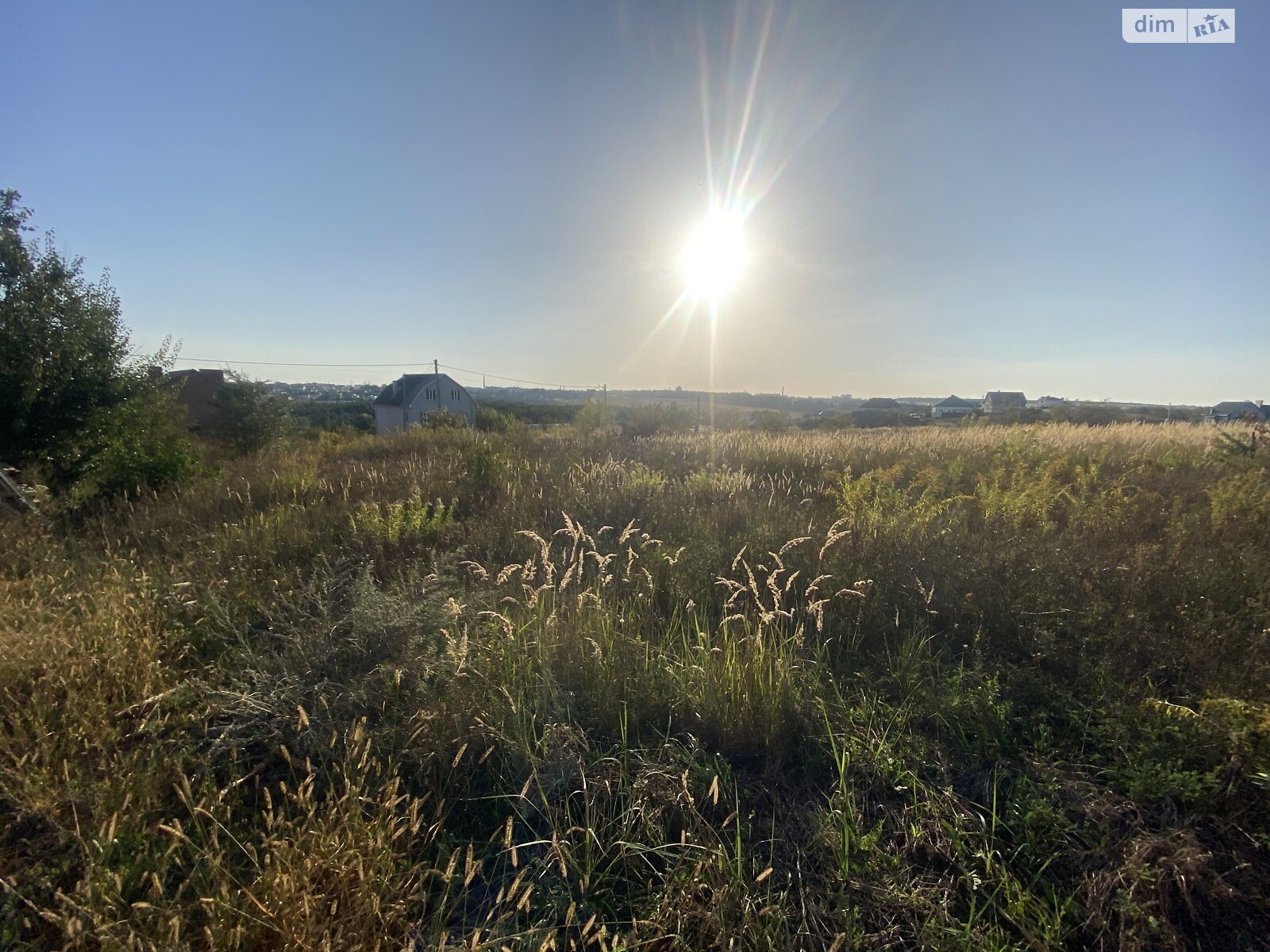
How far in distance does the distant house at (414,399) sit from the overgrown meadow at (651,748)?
44.3 meters

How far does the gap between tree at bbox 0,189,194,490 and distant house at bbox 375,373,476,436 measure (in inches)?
1417

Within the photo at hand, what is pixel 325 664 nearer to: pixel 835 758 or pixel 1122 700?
pixel 835 758

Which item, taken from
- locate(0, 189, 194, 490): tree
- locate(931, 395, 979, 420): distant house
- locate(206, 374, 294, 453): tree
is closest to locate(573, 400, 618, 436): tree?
locate(0, 189, 194, 490): tree

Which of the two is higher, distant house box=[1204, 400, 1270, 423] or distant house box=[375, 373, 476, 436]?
distant house box=[375, 373, 476, 436]

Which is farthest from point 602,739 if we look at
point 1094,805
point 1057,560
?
point 1057,560

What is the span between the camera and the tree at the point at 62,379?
800 centimetres

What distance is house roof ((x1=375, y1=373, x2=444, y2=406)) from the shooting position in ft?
153

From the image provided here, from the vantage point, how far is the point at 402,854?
1.60 meters

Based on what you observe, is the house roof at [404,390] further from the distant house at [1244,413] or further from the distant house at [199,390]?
the distant house at [1244,413]

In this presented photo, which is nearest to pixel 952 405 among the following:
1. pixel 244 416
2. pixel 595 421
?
pixel 595 421

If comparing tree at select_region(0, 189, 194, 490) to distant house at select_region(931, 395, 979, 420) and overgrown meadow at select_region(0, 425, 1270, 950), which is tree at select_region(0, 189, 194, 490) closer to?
overgrown meadow at select_region(0, 425, 1270, 950)

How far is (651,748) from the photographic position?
6.73 ft

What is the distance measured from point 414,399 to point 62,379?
39.5 meters

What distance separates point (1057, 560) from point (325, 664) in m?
4.35
